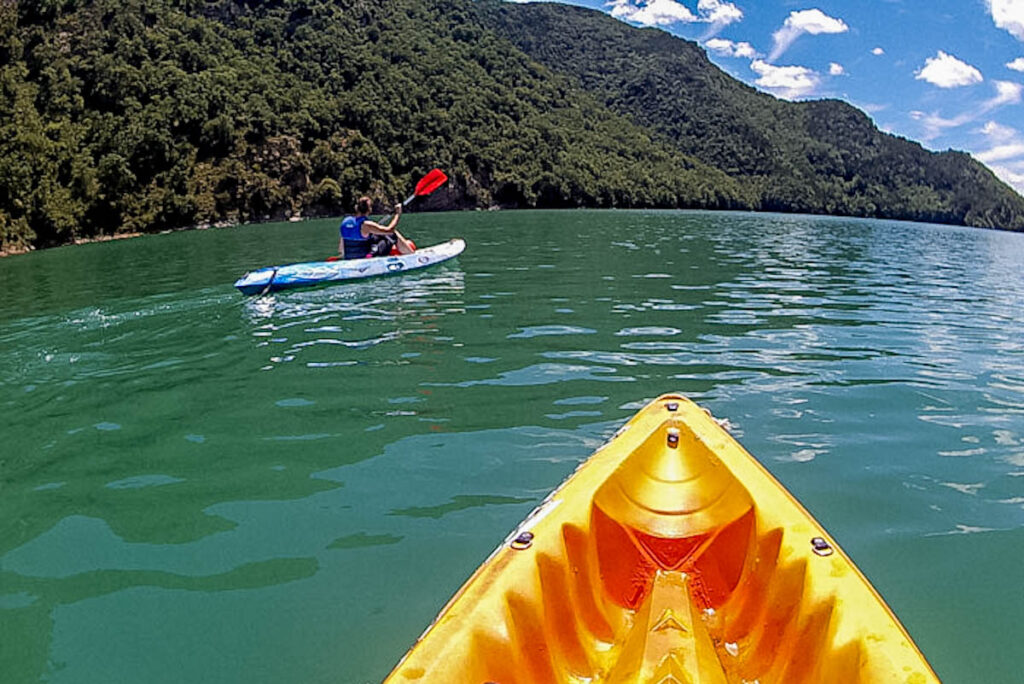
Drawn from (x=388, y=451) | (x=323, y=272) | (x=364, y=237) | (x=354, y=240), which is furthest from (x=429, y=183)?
(x=388, y=451)

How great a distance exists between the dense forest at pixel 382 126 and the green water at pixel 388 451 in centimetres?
2996

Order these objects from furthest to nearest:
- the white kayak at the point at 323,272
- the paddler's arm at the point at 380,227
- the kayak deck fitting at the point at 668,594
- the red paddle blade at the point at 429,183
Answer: the red paddle blade at the point at 429,183 < the paddler's arm at the point at 380,227 < the white kayak at the point at 323,272 < the kayak deck fitting at the point at 668,594

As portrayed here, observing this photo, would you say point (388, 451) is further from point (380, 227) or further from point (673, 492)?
point (380, 227)

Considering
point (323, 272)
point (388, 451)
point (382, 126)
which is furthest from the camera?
point (382, 126)

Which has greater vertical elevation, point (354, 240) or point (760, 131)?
point (760, 131)

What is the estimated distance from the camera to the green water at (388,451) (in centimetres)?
334

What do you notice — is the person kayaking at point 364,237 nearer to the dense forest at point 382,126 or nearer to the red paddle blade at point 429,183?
the red paddle blade at point 429,183

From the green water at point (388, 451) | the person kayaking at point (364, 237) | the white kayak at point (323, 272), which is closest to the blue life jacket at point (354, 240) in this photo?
the person kayaking at point (364, 237)

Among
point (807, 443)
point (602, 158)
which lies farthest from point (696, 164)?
point (807, 443)

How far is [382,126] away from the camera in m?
69.7

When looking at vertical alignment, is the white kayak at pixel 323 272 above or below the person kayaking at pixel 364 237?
below

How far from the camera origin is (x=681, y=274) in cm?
1597

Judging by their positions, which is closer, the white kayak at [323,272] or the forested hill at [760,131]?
the white kayak at [323,272]

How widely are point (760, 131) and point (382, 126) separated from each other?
3036 inches
